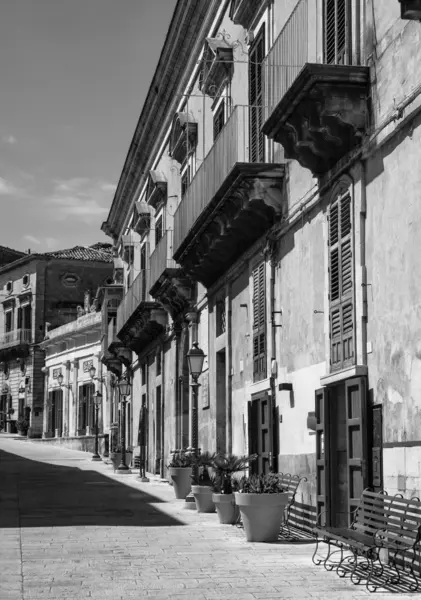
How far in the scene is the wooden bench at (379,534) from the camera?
29.0 feet

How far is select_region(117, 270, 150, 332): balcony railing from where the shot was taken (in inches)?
1054

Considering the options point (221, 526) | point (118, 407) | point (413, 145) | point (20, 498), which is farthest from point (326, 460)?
point (118, 407)

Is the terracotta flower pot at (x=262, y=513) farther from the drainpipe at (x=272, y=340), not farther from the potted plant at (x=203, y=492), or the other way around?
the potted plant at (x=203, y=492)

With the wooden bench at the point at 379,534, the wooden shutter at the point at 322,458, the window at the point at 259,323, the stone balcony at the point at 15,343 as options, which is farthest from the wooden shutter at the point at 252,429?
the stone balcony at the point at 15,343

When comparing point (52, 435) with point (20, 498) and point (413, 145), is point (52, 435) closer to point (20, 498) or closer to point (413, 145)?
point (20, 498)

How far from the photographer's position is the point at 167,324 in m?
25.5

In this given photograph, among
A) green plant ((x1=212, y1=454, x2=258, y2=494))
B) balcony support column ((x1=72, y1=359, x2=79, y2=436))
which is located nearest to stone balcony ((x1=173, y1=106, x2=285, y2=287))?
green plant ((x1=212, y1=454, x2=258, y2=494))

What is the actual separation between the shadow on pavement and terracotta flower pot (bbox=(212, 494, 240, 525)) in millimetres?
735

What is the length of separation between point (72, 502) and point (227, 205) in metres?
6.88

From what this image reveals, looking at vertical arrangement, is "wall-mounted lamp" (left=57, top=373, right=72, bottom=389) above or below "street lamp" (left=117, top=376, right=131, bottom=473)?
above

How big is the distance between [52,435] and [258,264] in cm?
4305

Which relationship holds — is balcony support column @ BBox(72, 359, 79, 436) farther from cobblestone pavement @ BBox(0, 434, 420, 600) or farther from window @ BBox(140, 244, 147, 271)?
cobblestone pavement @ BBox(0, 434, 420, 600)

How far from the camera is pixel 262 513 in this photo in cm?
1206

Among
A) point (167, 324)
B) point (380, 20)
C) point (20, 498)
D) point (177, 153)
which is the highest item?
point (177, 153)
